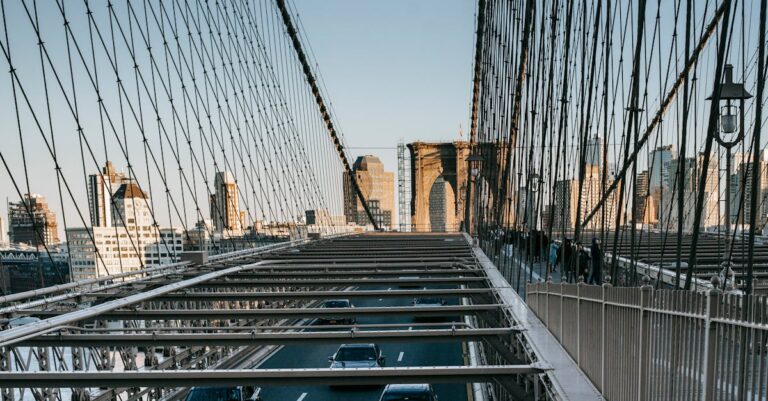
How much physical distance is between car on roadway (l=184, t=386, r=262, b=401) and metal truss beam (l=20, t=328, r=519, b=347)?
5206mm

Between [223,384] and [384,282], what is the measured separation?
6.56 metres

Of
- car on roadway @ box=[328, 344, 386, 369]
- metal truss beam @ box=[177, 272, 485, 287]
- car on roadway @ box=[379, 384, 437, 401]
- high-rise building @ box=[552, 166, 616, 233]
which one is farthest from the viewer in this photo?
car on roadway @ box=[328, 344, 386, 369]

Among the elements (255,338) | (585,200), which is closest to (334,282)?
(255,338)

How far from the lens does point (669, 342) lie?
3.64 m

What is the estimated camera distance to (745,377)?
9.12 feet

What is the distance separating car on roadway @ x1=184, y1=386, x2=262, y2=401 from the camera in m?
11.6

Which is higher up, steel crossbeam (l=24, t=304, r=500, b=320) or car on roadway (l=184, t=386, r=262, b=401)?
steel crossbeam (l=24, t=304, r=500, b=320)

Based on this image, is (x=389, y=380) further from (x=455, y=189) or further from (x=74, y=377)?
(x=455, y=189)

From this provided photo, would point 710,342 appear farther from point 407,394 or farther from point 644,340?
point 407,394

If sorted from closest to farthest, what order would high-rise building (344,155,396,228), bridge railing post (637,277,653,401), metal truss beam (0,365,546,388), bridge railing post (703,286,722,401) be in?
bridge railing post (703,286,722,401)
bridge railing post (637,277,653,401)
metal truss beam (0,365,546,388)
high-rise building (344,155,396,228)

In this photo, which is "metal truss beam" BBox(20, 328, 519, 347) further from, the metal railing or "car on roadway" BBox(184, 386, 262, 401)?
"car on roadway" BBox(184, 386, 262, 401)

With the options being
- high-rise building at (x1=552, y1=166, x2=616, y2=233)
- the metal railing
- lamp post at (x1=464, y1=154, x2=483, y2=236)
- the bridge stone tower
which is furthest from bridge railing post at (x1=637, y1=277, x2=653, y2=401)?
the bridge stone tower

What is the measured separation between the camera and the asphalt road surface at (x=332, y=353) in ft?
48.4

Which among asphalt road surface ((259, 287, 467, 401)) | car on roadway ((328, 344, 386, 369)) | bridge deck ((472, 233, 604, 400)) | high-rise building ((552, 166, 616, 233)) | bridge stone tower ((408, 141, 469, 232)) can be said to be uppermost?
bridge stone tower ((408, 141, 469, 232))
